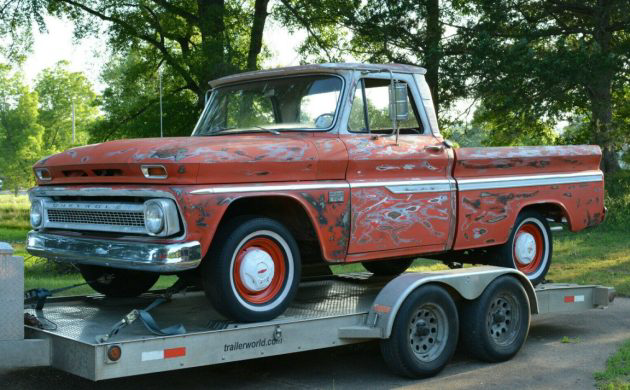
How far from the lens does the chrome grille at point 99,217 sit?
17.3 ft

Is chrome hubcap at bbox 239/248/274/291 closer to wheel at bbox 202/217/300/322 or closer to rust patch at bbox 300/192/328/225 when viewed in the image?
wheel at bbox 202/217/300/322

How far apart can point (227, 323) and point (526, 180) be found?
339 centimetres

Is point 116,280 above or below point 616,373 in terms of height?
above

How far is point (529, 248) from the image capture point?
771cm

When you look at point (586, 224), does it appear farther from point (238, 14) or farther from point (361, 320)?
point (238, 14)

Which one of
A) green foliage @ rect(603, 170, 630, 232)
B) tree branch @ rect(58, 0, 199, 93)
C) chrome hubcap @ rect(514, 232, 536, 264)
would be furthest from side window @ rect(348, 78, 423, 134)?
tree branch @ rect(58, 0, 199, 93)

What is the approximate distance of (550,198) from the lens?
760 cm

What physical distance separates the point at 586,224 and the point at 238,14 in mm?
14427

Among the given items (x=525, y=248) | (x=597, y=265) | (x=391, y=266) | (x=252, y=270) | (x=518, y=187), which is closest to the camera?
(x=252, y=270)

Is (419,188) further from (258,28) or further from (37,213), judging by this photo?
(258,28)

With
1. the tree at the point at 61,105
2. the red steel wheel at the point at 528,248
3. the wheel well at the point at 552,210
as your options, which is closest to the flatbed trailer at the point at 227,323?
the red steel wheel at the point at 528,248

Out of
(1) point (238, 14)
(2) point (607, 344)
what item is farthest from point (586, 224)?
(1) point (238, 14)

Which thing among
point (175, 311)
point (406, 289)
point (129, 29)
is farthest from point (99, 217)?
point (129, 29)

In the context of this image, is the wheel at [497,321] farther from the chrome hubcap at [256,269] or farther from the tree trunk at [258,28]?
the tree trunk at [258,28]
